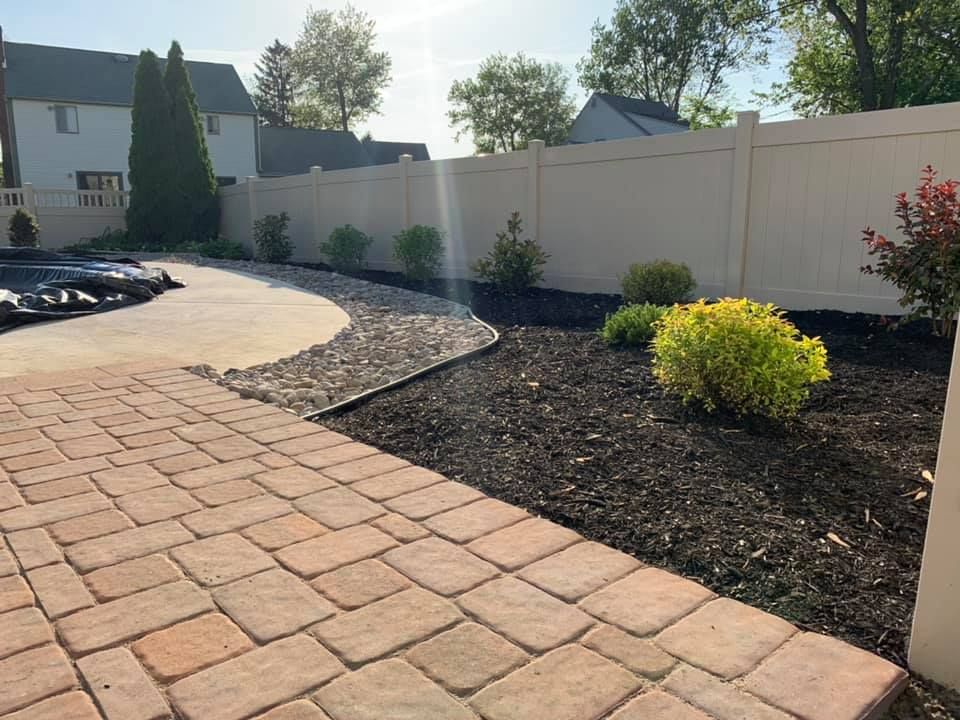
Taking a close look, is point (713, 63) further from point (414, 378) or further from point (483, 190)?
point (414, 378)

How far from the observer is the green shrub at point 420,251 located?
398 inches

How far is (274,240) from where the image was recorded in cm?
1409

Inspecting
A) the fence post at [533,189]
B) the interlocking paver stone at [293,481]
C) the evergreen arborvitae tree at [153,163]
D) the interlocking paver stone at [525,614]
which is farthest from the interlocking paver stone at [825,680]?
the evergreen arborvitae tree at [153,163]

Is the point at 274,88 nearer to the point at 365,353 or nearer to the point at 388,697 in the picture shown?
the point at 365,353

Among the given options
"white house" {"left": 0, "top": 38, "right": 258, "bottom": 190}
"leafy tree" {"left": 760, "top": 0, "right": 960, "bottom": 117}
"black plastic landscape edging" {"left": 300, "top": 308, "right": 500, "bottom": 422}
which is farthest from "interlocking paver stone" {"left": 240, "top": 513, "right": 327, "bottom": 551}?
"white house" {"left": 0, "top": 38, "right": 258, "bottom": 190}

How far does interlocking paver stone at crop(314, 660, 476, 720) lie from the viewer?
5.33ft

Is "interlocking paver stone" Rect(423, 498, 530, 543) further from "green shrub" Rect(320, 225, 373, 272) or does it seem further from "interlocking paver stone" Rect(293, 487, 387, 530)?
"green shrub" Rect(320, 225, 373, 272)

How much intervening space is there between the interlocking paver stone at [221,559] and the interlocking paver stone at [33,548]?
0.40 meters

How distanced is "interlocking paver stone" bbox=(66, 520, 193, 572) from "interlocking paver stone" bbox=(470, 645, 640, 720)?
1.37 m

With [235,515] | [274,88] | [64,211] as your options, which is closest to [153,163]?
[64,211]

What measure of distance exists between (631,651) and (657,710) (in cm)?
23

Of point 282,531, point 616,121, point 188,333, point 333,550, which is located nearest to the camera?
point 333,550

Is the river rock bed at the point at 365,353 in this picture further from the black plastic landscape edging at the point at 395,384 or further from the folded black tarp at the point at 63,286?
the folded black tarp at the point at 63,286

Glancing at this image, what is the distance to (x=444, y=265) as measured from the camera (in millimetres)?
10555
